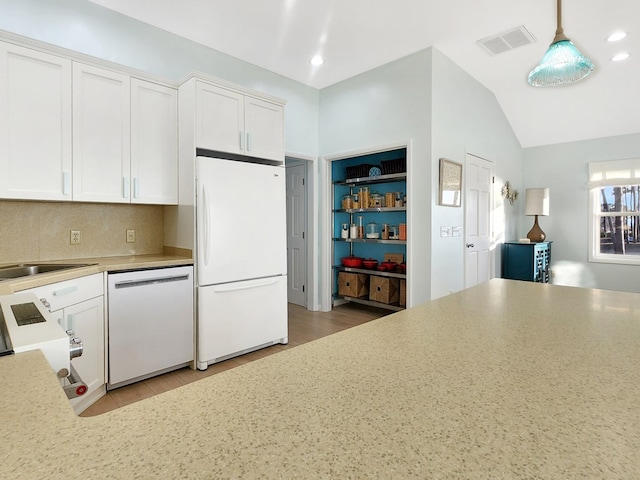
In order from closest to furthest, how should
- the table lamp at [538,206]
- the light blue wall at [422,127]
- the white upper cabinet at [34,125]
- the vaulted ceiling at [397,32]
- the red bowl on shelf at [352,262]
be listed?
the white upper cabinet at [34,125], the vaulted ceiling at [397,32], the light blue wall at [422,127], the red bowl on shelf at [352,262], the table lamp at [538,206]

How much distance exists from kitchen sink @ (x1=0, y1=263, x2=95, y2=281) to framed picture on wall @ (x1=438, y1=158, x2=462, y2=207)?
3.25 meters

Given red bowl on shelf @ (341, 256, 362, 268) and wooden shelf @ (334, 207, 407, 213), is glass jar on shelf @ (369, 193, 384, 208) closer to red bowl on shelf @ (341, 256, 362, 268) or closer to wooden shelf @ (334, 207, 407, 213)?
wooden shelf @ (334, 207, 407, 213)

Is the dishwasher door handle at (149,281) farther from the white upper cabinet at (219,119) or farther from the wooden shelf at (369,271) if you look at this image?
the wooden shelf at (369,271)

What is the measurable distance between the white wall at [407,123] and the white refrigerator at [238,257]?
1395mm

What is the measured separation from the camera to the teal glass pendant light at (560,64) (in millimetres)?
1881

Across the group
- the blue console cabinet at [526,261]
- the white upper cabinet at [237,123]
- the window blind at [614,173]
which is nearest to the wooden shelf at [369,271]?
the white upper cabinet at [237,123]

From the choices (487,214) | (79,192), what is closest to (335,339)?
(79,192)

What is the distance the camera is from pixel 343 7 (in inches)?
114

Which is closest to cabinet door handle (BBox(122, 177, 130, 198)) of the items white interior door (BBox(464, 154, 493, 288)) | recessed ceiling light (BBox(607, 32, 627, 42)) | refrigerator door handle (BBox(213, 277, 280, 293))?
refrigerator door handle (BBox(213, 277, 280, 293))

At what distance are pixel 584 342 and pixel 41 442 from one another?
1134 millimetres

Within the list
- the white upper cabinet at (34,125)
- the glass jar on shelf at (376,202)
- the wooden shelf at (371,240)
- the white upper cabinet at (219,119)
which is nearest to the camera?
the white upper cabinet at (34,125)

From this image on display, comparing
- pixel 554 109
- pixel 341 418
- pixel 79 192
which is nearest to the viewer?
pixel 341 418

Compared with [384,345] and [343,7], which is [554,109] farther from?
[384,345]

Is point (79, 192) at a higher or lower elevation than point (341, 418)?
higher
